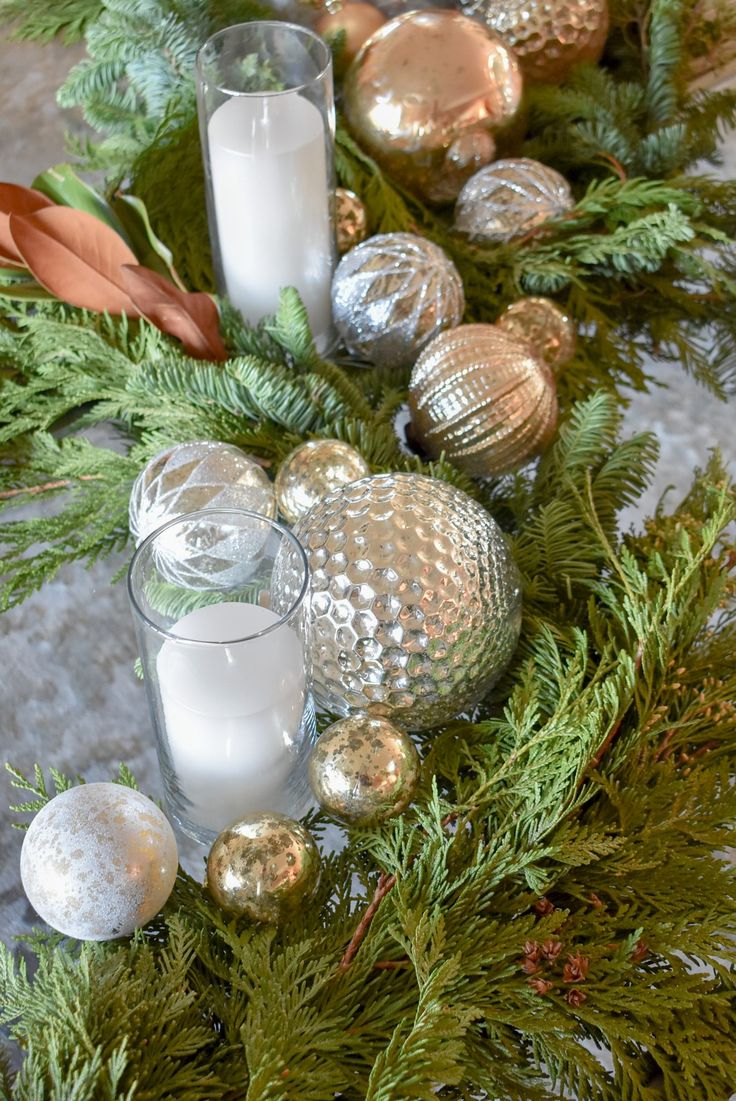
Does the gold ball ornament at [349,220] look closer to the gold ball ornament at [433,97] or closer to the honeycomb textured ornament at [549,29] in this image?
the gold ball ornament at [433,97]

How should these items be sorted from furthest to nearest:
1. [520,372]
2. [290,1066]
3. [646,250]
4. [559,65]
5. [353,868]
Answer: [559,65]
[646,250]
[520,372]
[353,868]
[290,1066]

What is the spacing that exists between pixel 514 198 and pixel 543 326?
4.5 inches

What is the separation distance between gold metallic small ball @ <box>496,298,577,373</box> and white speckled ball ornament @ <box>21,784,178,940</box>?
42 centimetres

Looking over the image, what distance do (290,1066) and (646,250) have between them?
1.85 ft

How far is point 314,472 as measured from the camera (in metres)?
0.57

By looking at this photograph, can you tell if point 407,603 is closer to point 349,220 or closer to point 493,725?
point 493,725

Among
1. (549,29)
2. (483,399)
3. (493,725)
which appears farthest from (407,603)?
(549,29)

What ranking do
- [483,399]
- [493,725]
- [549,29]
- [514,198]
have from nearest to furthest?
1. [493,725]
2. [483,399]
3. [514,198]
4. [549,29]

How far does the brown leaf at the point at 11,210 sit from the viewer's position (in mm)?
703

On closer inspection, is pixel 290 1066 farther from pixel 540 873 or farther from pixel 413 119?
pixel 413 119

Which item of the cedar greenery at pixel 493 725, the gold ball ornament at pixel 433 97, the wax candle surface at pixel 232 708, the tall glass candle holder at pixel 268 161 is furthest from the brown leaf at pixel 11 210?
the wax candle surface at pixel 232 708

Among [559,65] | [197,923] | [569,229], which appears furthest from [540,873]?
[559,65]

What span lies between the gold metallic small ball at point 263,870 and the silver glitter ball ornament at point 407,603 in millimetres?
76

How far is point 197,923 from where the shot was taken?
43 centimetres
